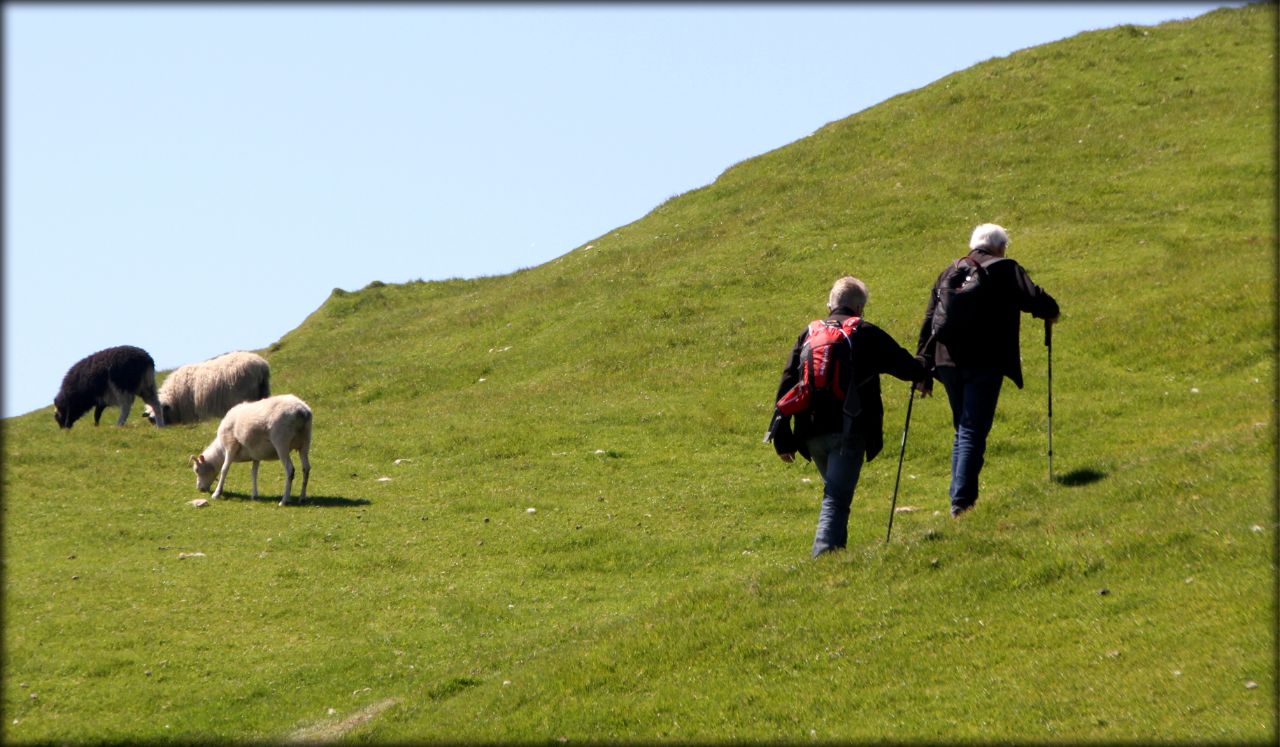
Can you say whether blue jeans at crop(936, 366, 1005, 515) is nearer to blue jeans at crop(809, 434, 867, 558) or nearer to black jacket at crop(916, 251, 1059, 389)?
black jacket at crop(916, 251, 1059, 389)

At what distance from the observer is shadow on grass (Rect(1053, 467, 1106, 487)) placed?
593 inches

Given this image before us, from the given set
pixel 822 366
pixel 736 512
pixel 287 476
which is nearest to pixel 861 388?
pixel 822 366

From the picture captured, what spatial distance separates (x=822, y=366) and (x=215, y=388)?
23002 mm

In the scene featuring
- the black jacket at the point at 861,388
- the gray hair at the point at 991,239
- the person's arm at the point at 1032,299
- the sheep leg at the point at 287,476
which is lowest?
the sheep leg at the point at 287,476

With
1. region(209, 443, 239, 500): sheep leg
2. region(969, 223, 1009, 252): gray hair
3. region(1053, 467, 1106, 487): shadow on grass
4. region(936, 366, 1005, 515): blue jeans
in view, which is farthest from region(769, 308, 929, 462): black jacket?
region(209, 443, 239, 500): sheep leg

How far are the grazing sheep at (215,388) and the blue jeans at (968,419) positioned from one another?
21800mm

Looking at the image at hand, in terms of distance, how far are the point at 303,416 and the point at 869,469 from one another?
10111mm

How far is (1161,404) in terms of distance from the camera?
24.1 meters

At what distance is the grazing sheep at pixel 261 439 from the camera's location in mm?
23516

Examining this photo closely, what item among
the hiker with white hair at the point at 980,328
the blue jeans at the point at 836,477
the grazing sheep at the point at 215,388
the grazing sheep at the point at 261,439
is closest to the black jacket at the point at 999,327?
the hiker with white hair at the point at 980,328

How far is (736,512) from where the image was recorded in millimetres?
21312

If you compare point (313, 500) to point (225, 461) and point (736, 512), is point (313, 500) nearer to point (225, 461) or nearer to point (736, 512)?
point (225, 461)

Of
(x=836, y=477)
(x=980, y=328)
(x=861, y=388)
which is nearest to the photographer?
(x=861, y=388)

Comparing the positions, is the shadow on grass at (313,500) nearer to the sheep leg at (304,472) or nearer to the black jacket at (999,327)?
the sheep leg at (304,472)
